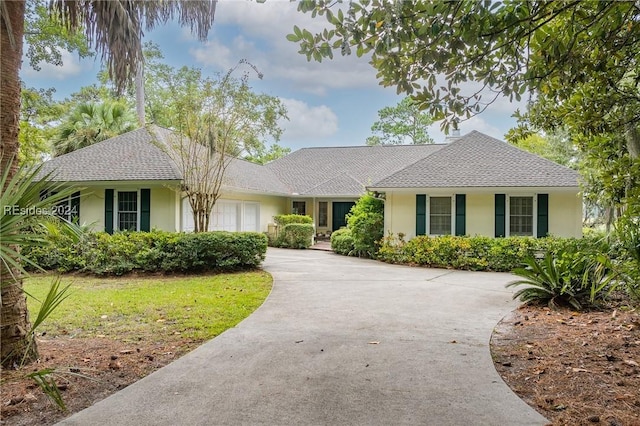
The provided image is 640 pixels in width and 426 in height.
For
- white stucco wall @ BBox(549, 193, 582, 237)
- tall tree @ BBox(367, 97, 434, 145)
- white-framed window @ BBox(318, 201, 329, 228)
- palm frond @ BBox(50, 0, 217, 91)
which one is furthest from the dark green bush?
tall tree @ BBox(367, 97, 434, 145)

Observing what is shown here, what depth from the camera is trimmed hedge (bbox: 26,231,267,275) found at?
1116cm

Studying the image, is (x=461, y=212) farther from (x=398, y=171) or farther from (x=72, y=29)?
(x=72, y=29)

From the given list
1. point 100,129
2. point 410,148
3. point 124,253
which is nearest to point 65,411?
point 124,253

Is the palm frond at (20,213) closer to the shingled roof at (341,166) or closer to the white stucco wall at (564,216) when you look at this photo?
the white stucco wall at (564,216)

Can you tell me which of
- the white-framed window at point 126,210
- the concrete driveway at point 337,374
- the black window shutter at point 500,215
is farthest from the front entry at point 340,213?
the concrete driveway at point 337,374

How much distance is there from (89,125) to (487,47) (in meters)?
20.4

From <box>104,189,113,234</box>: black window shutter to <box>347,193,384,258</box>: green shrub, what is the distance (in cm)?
894

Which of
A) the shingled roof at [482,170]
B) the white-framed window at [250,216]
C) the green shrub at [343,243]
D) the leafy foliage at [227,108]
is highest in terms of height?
the leafy foliage at [227,108]

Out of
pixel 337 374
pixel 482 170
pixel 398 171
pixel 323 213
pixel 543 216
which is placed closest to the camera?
pixel 337 374

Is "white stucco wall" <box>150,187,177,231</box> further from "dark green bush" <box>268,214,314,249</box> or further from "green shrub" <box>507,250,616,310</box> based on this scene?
"green shrub" <box>507,250,616,310</box>

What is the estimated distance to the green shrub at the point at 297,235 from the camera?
19.3 metres

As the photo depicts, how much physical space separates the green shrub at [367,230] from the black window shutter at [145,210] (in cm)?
754

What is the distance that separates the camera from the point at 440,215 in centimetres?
1559

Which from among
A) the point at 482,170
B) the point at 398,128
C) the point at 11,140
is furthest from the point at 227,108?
the point at 398,128
